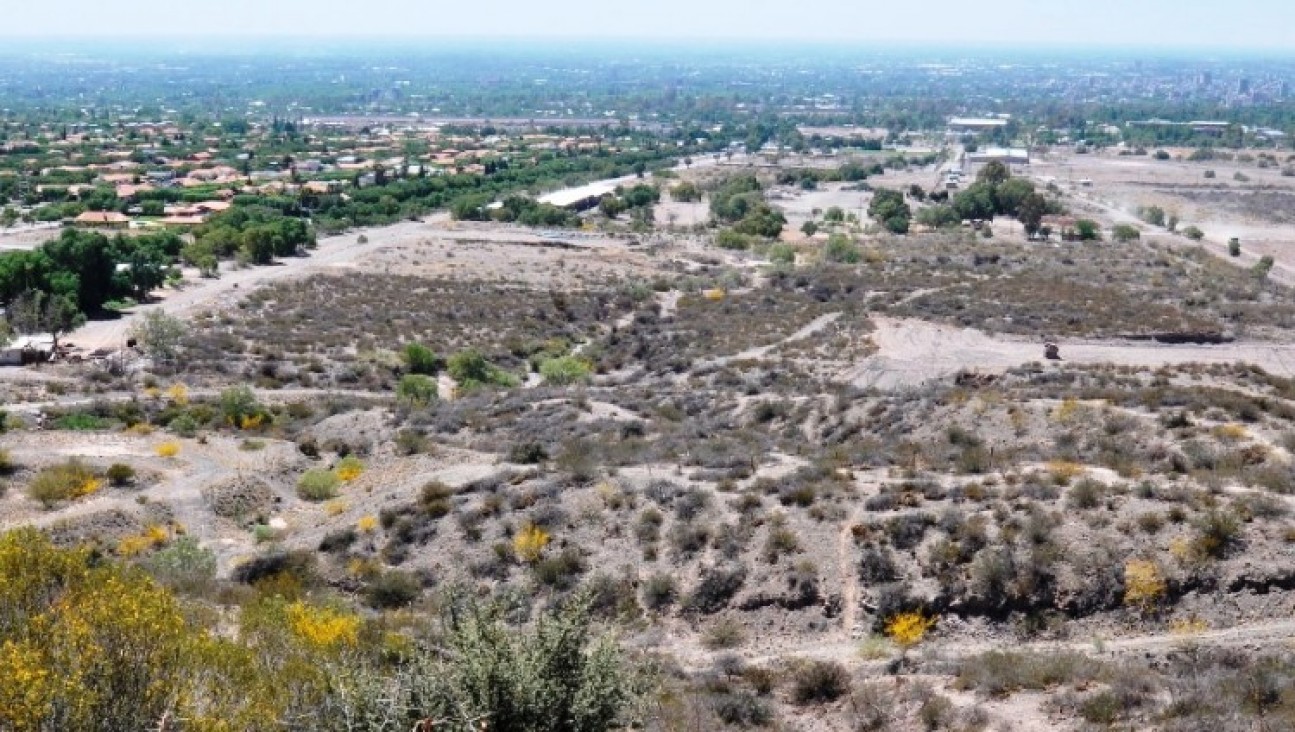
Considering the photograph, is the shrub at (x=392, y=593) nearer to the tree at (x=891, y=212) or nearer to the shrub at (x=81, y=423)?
the shrub at (x=81, y=423)

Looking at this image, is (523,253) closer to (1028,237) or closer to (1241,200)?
(1028,237)

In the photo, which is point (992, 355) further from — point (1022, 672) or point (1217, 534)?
point (1022, 672)

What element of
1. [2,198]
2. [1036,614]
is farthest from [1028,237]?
[2,198]

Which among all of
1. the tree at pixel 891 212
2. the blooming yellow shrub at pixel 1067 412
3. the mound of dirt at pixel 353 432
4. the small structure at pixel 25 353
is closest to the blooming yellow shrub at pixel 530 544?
the mound of dirt at pixel 353 432

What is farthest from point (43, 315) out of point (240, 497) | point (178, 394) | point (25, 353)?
point (240, 497)

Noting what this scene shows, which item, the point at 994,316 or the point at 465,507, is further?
the point at 994,316

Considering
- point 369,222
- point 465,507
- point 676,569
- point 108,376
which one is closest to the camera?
point 676,569

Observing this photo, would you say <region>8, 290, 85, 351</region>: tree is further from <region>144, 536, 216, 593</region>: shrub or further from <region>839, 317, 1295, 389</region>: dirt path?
<region>839, 317, 1295, 389</region>: dirt path
